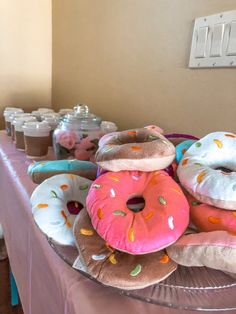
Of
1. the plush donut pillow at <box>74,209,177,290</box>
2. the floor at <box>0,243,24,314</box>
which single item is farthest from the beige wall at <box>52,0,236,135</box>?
the floor at <box>0,243,24,314</box>

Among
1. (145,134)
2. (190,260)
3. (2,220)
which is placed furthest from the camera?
(2,220)

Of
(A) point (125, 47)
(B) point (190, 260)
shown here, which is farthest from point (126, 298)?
(A) point (125, 47)

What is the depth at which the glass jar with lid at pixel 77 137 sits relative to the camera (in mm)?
724

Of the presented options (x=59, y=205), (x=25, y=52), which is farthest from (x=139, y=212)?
(x=25, y=52)

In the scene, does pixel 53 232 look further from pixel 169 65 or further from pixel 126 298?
pixel 169 65

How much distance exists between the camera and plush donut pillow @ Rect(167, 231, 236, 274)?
0.28 meters

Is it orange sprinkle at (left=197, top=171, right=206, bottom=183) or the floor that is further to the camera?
the floor

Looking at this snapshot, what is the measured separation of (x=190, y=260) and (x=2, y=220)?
0.72 m

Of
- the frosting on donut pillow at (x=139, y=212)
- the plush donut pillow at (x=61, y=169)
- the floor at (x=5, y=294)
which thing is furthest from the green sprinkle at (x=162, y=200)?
A: the floor at (x=5, y=294)

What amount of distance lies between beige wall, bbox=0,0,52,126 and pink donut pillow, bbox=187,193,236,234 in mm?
1335

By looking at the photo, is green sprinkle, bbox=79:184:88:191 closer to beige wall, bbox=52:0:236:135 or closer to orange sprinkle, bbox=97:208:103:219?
orange sprinkle, bbox=97:208:103:219

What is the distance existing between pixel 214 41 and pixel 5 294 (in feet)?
3.75

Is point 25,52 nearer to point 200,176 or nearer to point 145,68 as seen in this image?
point 145,68

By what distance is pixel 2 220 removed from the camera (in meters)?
0.87
